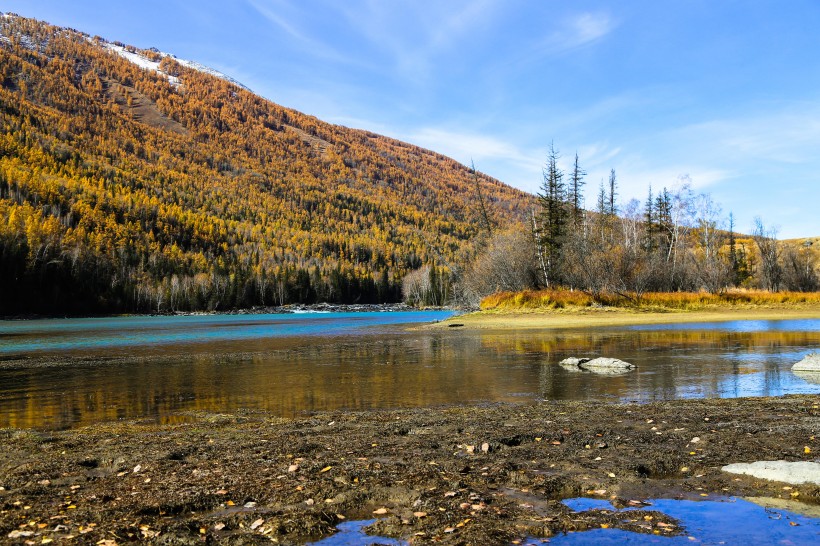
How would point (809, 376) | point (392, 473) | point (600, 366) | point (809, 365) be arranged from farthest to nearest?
point (600, 366)
point (809, 365)
point (809, 376)
point (392, 473)

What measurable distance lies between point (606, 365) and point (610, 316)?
116 feet

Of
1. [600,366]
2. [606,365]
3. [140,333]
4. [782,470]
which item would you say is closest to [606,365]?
[606,365]

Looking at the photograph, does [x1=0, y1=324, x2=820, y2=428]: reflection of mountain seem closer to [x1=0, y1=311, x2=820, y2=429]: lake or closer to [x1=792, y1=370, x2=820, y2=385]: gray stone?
[x1=0, y1=311, x2=820, y2=429]: lake

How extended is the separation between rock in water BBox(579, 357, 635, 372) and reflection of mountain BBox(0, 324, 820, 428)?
0.59 m

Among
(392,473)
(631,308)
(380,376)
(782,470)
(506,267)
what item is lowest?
(380,376)

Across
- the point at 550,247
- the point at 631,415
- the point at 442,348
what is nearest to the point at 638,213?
the point at 550,247

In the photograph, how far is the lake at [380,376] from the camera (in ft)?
49.8

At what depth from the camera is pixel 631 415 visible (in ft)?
37.8

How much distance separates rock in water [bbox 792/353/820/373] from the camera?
18.3 meters

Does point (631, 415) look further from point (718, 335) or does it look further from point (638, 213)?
point (638, 213)

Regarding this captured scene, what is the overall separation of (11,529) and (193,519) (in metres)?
1.76

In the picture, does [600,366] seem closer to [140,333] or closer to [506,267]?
[506,267]

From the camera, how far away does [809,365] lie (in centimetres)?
1844

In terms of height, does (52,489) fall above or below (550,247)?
below
